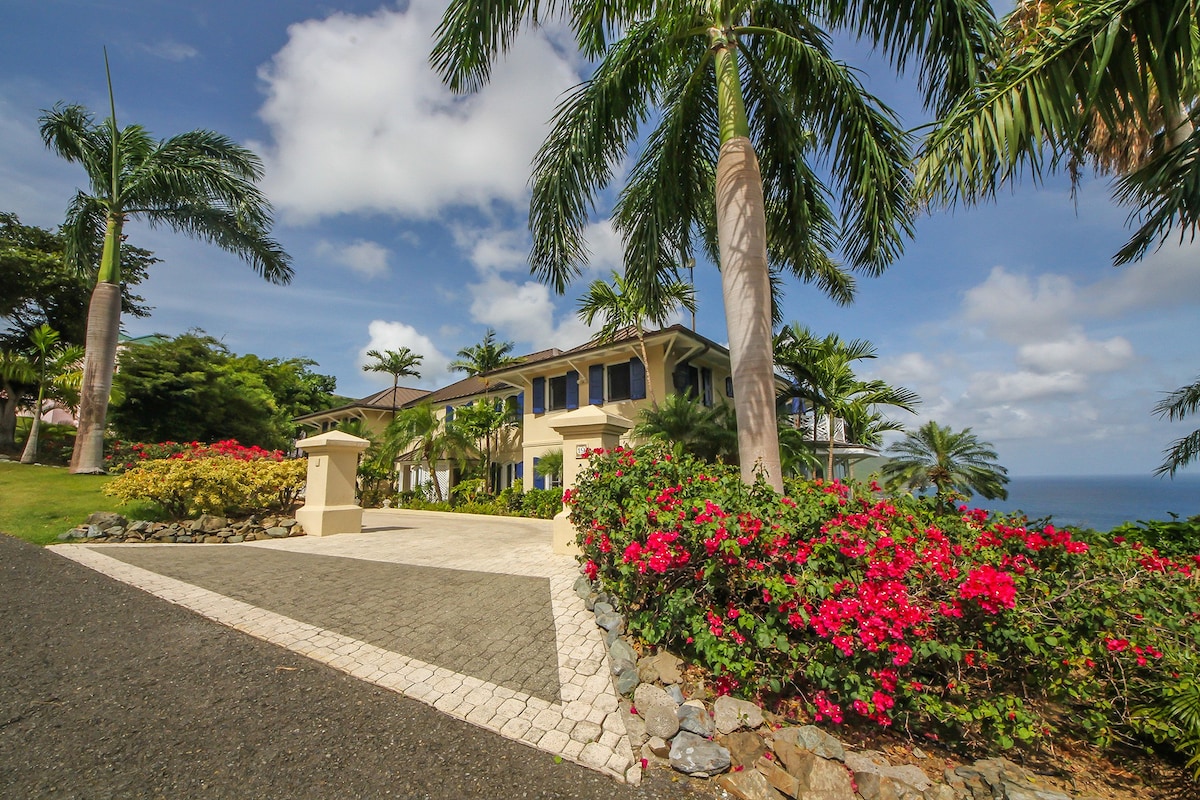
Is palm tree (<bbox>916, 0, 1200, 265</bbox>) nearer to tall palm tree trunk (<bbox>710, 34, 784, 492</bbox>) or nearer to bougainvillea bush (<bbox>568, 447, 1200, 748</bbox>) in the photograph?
tall palm tree trunk (<bbox>710, 34, 784, 492</bbox>)

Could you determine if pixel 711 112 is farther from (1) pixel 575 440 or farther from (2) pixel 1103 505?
(2) pixel 1103 505

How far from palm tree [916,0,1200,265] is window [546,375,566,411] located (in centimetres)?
1439

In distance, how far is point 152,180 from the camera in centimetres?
1292

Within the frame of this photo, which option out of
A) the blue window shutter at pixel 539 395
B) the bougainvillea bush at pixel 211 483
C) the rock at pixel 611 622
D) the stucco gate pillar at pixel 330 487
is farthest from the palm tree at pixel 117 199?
the rock at pixel 611 622

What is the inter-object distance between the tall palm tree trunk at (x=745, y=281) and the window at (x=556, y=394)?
1230cm

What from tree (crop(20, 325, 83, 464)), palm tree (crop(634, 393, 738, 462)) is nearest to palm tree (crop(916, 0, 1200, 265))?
palm tree (crop(634, 393, 738, 462))

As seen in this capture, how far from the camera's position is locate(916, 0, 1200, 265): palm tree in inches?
142

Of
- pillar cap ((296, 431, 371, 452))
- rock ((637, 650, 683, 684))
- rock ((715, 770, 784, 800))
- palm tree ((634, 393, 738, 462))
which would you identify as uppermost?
palm tree ((634, 393, 738, 462))

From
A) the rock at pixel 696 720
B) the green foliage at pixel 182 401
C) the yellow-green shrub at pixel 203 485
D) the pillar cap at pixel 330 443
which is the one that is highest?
the green foliage at pixel 182 401

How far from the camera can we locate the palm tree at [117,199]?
1283 centimetres

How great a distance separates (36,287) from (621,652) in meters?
28.3

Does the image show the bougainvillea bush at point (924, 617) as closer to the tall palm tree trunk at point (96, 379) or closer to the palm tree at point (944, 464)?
the tall palm tree trunk at point (96, 379)

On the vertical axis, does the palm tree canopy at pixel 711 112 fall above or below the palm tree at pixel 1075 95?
above

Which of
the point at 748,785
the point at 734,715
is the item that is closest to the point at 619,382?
the point at 734,715
